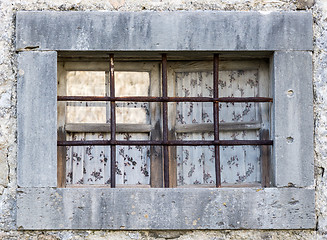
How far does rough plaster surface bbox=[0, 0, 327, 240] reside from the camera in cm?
254

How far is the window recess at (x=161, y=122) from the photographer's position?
2.78 metres

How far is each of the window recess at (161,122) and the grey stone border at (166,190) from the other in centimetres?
18

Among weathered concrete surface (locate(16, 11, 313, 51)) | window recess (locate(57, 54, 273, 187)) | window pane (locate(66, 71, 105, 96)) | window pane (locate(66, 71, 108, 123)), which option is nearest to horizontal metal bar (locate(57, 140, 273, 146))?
window recess (locate(57, 54, 273, 187))

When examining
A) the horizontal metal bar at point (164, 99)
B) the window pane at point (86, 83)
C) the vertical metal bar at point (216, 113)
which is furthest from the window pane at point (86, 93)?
the vertical metal bar at point (216, 113)

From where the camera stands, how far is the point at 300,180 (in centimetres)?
255

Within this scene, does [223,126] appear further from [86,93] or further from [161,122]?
[86,93]

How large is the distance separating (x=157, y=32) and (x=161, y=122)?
51 centimetres

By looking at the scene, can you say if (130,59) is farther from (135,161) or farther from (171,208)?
(171,208)

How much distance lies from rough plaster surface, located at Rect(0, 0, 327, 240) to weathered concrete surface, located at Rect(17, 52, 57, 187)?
6cm

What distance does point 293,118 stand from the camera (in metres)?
2.58

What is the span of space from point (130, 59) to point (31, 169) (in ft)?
2.70

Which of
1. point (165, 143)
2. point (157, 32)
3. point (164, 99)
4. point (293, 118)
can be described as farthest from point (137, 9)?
point (293, 118)

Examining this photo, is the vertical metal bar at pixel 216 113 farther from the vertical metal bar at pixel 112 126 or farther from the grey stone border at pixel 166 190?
the vertical metal bar at pixel 112 126

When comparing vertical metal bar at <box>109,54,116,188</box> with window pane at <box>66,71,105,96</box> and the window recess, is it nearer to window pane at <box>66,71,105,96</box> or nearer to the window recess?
the window recess
